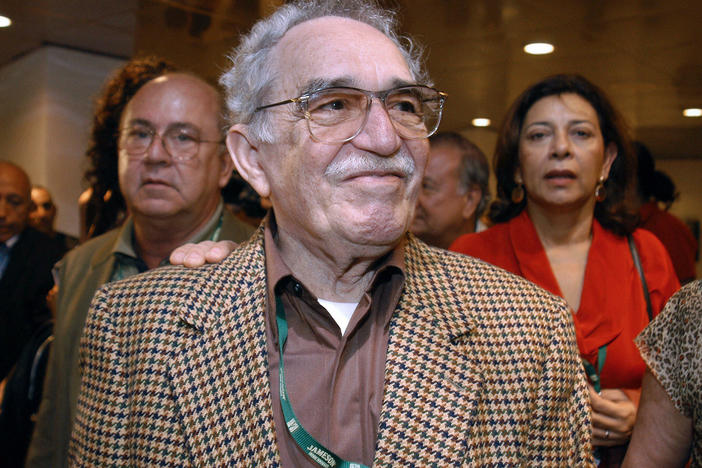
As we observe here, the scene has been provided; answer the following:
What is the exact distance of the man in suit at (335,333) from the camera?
50.4 inches

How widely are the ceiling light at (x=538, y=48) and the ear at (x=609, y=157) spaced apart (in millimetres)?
3797

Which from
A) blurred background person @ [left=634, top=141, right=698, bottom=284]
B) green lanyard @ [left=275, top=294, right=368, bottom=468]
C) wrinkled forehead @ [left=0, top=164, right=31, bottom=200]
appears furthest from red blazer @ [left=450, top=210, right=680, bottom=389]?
wrinkled forehead @ [left=0, top=164, right=31, bottom=200]

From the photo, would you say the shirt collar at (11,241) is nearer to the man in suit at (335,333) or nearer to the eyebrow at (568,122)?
the man in suit at (335,333)

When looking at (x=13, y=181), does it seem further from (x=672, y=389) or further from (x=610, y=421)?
(x=672, y=389)

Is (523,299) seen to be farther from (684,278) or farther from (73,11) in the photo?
(73,11)

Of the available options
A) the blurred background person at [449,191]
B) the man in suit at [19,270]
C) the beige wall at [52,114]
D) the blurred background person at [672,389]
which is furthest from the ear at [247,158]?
the beige wall at [52,114]

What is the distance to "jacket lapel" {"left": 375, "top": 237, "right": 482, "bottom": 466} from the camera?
124cm

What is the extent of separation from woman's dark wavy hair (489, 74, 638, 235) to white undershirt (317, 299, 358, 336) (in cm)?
122

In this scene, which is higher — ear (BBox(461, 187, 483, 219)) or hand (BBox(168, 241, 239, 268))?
ear (BBox(461, 187, 483, 219))

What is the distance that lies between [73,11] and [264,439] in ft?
17.1

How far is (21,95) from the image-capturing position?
21.9 feet

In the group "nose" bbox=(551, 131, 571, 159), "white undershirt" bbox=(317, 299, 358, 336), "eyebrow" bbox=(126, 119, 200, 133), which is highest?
"nose" bbox=(551, 131, 571, 159)

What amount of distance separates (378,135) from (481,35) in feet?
15.6

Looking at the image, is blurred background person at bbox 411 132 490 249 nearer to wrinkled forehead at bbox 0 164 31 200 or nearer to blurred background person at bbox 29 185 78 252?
wrinkled forehead at bbox 0 164 31 200
